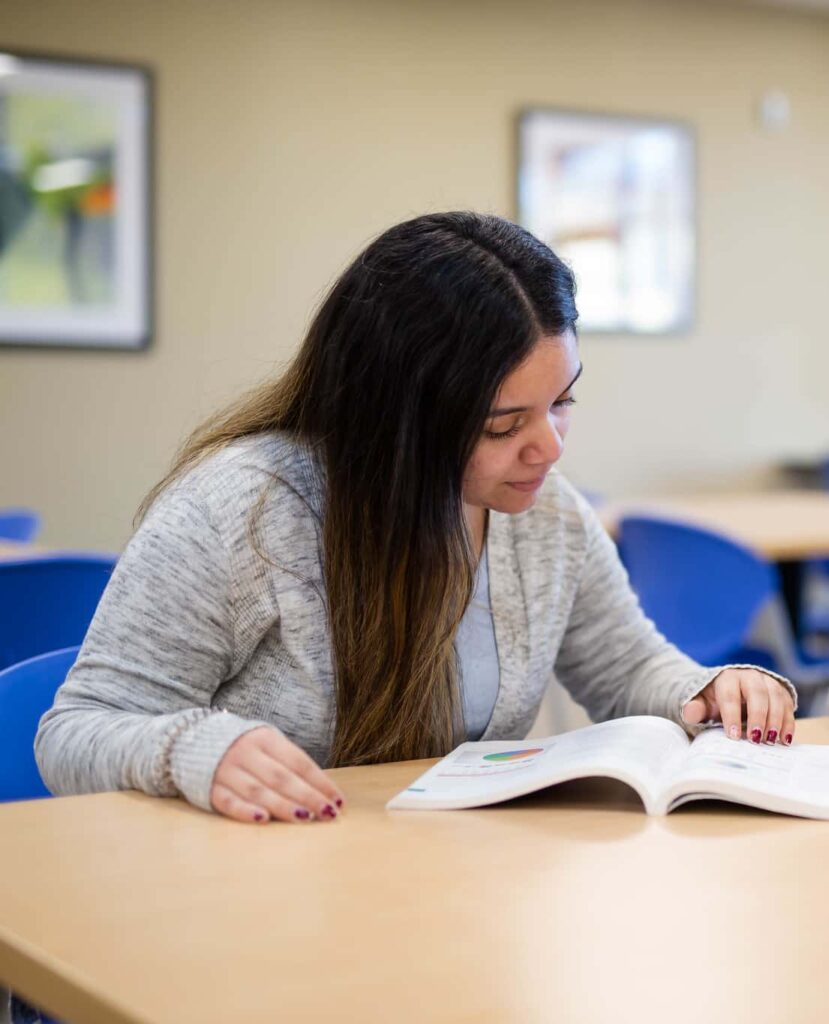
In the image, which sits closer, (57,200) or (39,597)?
(39,597)

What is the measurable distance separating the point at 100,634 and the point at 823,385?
5.31 m

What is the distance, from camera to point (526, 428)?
1385 mm

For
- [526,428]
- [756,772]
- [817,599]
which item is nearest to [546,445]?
[526,428]

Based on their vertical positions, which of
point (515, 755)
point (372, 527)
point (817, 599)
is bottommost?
point (817, 599)

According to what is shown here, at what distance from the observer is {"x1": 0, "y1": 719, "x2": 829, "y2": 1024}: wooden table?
762 mm

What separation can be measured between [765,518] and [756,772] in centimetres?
285

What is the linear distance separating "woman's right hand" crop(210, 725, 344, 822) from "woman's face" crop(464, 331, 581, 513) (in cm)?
39

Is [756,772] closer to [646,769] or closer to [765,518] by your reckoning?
[646,769]

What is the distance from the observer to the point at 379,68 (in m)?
4.93

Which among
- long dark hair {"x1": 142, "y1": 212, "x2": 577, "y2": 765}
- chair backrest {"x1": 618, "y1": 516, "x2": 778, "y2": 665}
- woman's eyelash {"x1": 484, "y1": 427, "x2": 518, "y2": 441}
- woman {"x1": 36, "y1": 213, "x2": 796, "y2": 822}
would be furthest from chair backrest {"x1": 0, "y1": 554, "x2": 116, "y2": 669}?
chair backrest {"x1": 618, "y1": 516, "x2": 778, "y2": 665}

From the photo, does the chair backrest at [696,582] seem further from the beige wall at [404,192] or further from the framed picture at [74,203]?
the framed picture at [74,203]

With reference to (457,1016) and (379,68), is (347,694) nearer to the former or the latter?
(457,1016)

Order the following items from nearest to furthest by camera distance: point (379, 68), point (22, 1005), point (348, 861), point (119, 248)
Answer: point (348, 861) < point (22, 1005) < point (119, 248) < point (379, 68)

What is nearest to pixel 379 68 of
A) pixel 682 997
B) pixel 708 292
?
pixel 708 292
